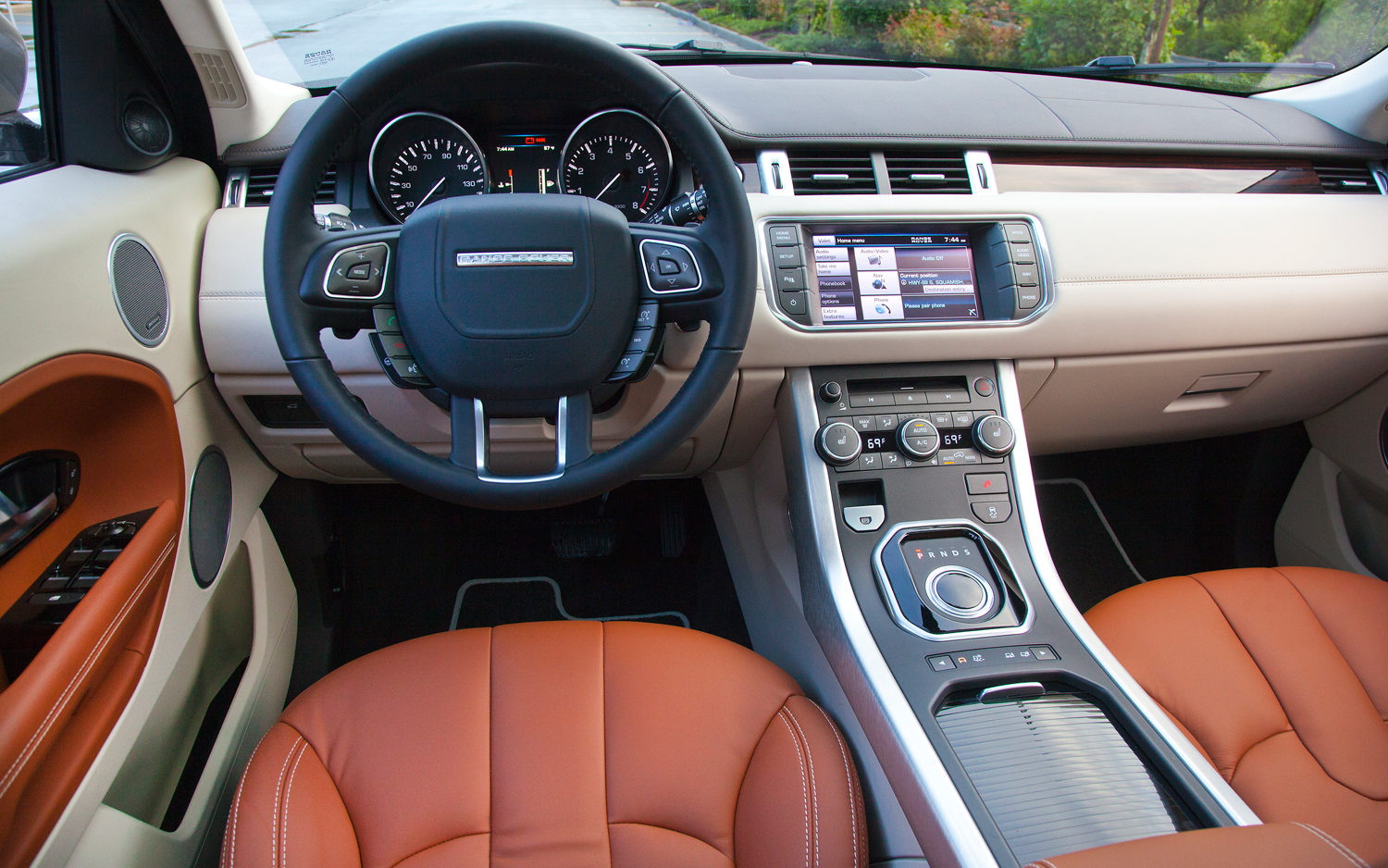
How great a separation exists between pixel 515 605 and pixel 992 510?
119cm

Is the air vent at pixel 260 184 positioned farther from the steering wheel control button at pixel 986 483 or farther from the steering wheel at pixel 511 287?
Answer: the steering wheel control button at pixel 986 483

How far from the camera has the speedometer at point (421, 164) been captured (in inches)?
48.0

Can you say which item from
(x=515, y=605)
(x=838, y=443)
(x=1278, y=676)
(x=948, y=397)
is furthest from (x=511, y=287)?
(x=1278, y=676)

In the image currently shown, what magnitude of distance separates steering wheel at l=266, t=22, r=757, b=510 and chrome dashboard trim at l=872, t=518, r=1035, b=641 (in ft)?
1.43

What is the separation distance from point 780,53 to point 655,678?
135 centimetres

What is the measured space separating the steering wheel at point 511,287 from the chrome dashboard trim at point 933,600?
44cm

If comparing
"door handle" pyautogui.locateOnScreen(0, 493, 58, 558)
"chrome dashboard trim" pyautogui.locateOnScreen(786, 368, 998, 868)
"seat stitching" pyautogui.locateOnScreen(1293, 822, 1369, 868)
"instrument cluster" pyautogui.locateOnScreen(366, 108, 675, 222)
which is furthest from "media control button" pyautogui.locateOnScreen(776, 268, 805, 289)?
"door handle" pyautogui.locateOnScreen(0, 493, 58, 558)

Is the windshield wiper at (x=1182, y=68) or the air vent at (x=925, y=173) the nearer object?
the air vent at (x=925, y=173)

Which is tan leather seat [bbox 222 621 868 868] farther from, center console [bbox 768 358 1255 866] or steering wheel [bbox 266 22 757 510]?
steering wheel [bbox 266 22 757 510]

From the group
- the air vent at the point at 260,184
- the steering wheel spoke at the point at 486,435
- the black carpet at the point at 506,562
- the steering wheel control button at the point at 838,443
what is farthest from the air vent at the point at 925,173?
the air vent at the point at 260,184

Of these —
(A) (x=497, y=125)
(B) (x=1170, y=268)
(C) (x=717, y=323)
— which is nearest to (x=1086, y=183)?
(B) (x=1170, y=268)

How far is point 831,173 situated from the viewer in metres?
1.38

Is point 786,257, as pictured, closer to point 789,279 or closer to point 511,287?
point 789,279

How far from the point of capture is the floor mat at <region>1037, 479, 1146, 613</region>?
78.4 inches
